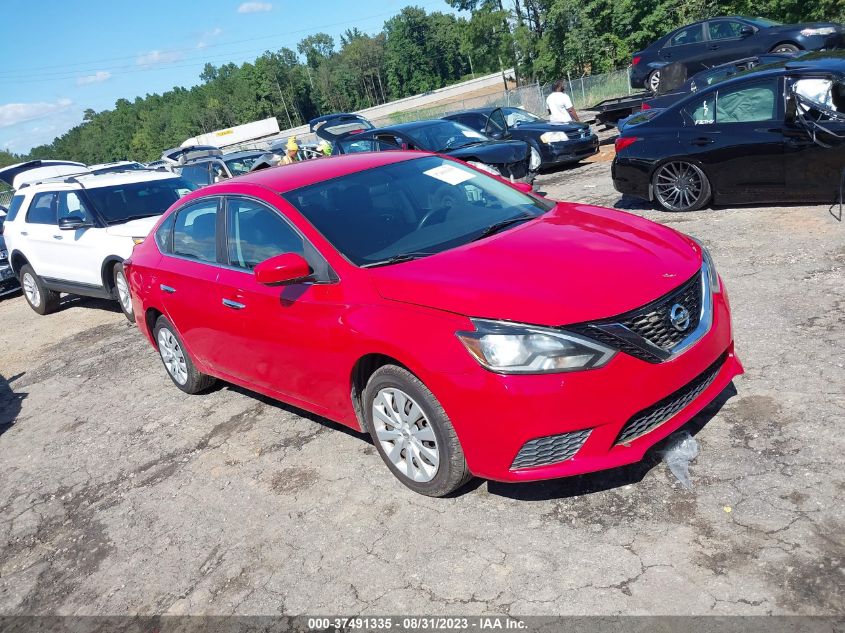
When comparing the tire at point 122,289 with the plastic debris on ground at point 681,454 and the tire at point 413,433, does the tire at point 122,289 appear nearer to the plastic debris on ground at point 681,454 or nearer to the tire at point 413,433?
the tire at point 413,433

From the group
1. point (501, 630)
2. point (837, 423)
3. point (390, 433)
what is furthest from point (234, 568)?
point (837, 423)

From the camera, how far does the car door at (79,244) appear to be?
931 cm

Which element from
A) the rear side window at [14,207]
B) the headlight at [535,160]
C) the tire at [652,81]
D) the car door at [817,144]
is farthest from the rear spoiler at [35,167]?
the car door at [817,144]

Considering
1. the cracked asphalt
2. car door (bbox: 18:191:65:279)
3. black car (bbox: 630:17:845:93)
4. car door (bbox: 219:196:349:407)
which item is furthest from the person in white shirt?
car door (bbox: 219:196:349:407)

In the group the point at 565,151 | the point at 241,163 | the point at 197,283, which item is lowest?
the point at 565,151

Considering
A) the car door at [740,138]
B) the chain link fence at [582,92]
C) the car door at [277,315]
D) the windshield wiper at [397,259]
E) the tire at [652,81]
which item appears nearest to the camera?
the windshield wiper at [397,259]

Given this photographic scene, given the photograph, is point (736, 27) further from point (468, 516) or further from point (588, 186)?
point (468, 516)

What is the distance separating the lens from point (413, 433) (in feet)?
12.2

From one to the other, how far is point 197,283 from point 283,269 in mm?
1518

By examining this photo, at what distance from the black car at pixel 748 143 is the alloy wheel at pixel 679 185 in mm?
12

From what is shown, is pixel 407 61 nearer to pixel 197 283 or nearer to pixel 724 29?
pixel 724 29

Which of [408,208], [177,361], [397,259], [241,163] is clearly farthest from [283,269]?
[241,163]

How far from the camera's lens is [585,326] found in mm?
3178

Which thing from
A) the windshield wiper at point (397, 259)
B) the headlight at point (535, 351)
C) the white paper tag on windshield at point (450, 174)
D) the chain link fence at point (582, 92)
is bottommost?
the chain link fence at point (582, 92)
